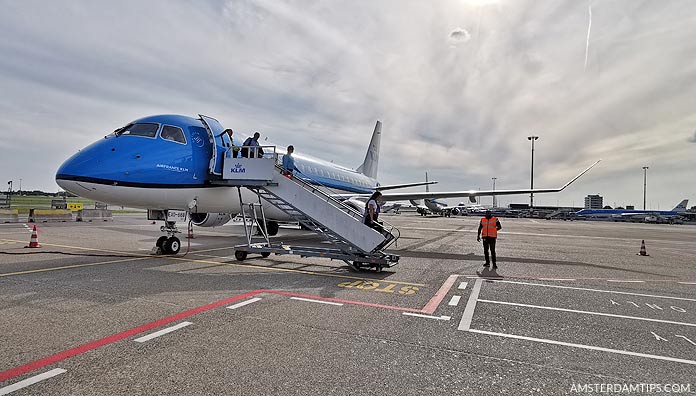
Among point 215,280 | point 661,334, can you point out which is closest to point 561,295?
point 661,334

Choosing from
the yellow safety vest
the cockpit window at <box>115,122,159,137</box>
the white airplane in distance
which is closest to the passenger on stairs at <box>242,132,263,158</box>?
the cockpit window at <box>115,122,159,137</box>

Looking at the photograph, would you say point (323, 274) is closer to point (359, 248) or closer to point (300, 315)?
point (359, 248)

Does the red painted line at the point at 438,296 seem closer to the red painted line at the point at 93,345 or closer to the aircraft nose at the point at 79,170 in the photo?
the red painted line at the point at 93,345

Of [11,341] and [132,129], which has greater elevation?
[132,129]

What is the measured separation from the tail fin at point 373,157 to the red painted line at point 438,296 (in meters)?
23.2

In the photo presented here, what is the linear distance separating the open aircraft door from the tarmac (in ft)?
10.8

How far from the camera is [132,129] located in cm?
1023

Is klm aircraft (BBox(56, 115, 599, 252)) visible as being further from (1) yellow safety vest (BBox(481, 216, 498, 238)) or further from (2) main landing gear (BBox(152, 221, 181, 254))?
(1) yellow safety vest (BBox(481, 216, 498, 238))

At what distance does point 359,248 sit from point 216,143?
5616 mm

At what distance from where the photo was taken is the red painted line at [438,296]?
6.10 m

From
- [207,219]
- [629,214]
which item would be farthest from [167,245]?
[629,214]

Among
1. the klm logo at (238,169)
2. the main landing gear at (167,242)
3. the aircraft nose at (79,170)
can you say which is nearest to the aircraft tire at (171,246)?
the main landing gear at (167,242)

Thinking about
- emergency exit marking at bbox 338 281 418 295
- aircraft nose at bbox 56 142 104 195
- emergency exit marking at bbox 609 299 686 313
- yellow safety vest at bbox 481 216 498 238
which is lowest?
emergency exit marking at bbox 338 281 418 295

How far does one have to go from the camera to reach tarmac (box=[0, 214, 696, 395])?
349cm
